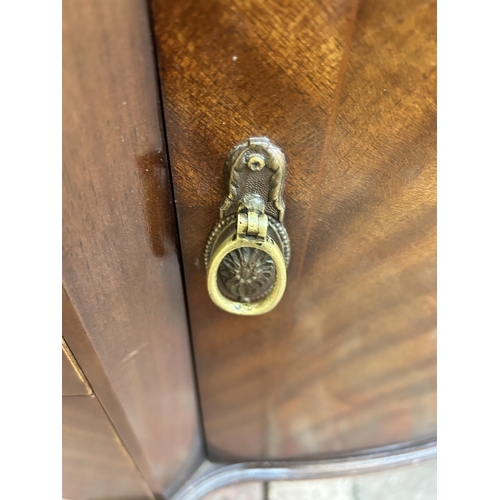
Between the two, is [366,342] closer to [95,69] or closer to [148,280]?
[148,280]

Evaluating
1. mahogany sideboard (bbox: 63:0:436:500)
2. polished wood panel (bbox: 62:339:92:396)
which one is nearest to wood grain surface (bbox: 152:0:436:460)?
mahogany sideboard (bbox: 63:0:436:500)

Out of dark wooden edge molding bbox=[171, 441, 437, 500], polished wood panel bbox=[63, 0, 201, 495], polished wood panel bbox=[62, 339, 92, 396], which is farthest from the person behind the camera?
dark wooden edge molding bbox=[171, 441, 437, 500]

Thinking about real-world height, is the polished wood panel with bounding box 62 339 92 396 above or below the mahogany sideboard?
below

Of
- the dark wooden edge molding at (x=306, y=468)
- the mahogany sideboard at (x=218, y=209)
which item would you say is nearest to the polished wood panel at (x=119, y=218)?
the mahogany sideboard at (x=218, y=209)

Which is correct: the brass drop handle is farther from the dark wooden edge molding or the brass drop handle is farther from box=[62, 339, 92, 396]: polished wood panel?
the dark wooden edge molding

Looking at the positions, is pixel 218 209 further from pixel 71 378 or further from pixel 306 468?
pixel 306 468

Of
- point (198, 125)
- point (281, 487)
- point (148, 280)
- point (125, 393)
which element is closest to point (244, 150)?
point (198, 125)
